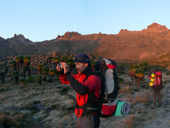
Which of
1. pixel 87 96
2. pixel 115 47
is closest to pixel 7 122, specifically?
pixel 87 96

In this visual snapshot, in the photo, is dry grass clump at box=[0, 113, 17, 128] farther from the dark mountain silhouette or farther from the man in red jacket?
the dark mountain silhouette

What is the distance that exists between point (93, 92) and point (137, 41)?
10628 cm

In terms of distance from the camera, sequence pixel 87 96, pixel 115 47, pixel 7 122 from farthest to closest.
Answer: pixel 115 47 < pixel 7 122 < pixel 87 96

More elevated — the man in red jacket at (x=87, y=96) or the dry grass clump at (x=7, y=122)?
the man in red jacket at (x=87, y=96)

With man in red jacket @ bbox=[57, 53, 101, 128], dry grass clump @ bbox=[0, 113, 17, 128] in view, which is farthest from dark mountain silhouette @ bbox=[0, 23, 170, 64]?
man in red jacket @ bbox=[57, 53, 101, 128]

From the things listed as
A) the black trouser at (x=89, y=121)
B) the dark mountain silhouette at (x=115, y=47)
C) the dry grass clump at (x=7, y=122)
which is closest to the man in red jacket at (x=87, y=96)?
the black trouser at (x=89, y=121)

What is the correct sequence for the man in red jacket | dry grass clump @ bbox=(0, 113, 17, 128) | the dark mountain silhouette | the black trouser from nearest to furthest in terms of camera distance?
the man in red jacket < the black trouser < dry grass clump @ bbox=(0, 113, 17, 128) < the dark mountain silhouette

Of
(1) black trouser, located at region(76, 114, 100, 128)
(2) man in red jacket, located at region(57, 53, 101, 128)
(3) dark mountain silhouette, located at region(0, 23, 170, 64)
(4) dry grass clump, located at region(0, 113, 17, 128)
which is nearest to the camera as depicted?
(2) man in red jacket, located at region(57, 53, 101, 128)

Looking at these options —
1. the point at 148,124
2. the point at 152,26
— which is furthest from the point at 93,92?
the point at 152,26

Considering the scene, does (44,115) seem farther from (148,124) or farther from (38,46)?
(38,46)

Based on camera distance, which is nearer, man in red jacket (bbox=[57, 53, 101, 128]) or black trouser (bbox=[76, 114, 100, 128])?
man in red jacket (bbox=[57, 53, 101, 128])

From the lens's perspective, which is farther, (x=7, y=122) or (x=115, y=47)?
(x=115, y=47)

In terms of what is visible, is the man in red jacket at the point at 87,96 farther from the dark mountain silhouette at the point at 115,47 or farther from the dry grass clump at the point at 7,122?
the dark mountain silhouette at the point at 115,47

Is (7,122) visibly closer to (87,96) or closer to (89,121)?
(89,121)
